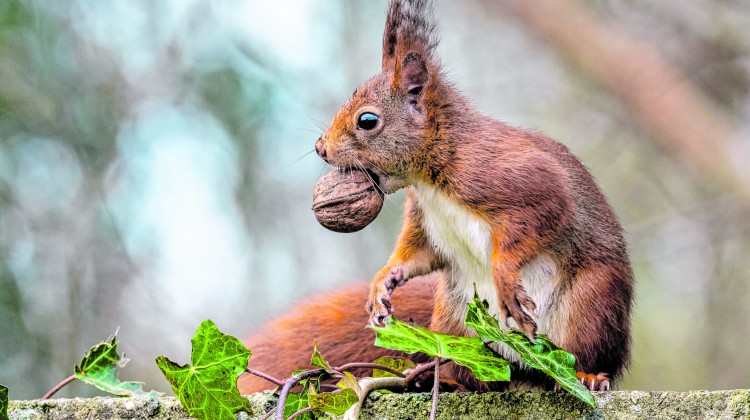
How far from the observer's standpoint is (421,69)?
1987 mm

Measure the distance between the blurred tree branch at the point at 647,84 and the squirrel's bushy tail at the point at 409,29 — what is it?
218cm

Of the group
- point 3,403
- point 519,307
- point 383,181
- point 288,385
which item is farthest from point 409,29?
point 3,403

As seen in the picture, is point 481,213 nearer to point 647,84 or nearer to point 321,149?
point 321,149

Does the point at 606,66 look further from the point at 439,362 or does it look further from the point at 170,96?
the point at 439,362

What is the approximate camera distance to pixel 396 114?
6.50 ft

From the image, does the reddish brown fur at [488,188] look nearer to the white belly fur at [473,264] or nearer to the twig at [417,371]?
the white belly fur at [473,264]

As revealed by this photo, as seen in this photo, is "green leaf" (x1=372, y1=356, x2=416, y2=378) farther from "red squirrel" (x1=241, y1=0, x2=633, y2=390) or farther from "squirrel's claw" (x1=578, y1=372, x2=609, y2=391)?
"squirrel's claw" (x1=578, y1=372, x2=609, y2=391)

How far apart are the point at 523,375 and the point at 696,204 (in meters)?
2.90

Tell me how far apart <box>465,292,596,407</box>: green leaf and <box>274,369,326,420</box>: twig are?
250 millimetres

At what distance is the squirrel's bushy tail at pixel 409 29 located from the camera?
75.5 inches

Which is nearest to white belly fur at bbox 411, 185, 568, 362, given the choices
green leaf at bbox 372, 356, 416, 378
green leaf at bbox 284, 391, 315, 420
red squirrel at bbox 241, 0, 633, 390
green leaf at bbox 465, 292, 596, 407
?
red squirrel at bbox 241, 0, 633, 390

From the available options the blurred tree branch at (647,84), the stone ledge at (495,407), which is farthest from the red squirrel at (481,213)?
the blurred tree branch at (647,84)

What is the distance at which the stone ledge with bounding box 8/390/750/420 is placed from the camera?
1330 mm

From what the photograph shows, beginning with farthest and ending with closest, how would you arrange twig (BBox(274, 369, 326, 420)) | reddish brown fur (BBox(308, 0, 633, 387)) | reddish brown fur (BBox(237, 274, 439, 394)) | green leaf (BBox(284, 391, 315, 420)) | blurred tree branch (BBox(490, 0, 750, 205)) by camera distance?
blurred tree branch (BBox(490, 0, 750, 205)) < reddish brown fur (BBox(237, 274, 439, 394)) < reddish brown fur (BBox(308, 0, 633, 387)) < green leaf (BBox(284, 391, 315, 420)) < twig (BBox(274, 369, 326, 420))
